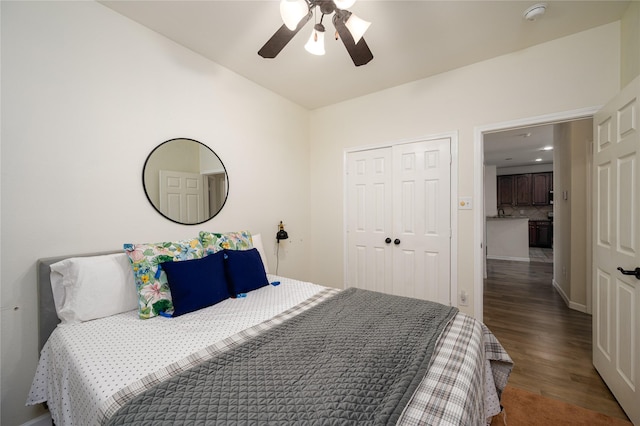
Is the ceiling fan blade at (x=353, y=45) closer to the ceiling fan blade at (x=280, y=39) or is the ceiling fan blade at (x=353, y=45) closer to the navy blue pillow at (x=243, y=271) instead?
the ceiling fan blade at (x=280, y=39)

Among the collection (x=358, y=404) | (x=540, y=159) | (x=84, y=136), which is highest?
(x=540, y=159)

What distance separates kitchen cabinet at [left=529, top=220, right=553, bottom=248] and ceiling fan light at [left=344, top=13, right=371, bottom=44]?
28.9 ft

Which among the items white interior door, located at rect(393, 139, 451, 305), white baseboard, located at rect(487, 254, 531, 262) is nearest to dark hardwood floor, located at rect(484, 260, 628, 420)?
white interior door, located at rect(393, 139, 451, 305)

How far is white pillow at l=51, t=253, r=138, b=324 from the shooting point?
4.93 feet

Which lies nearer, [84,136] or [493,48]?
[84,136]

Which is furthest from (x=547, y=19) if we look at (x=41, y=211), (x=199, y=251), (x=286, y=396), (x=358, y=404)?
(x=41, y=211)

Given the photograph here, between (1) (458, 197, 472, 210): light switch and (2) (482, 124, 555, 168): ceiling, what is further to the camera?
(2) (482, 124, 555, 168): ceiling

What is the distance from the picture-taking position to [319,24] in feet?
5.13

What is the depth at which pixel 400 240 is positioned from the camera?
3.04 metres

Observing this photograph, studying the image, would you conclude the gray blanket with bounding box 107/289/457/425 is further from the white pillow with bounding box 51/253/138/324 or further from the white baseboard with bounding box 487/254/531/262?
the white baseboard with bounding box 487/254/531/262

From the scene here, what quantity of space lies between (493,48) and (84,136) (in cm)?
334

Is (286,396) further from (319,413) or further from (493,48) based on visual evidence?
(493,48)

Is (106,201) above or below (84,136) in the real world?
below

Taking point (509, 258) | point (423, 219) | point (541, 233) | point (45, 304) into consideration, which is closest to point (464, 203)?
point (423, 219)
